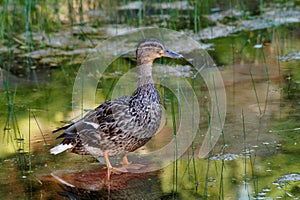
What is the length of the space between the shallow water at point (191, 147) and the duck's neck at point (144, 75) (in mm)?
530

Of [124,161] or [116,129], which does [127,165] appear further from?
[116,129]

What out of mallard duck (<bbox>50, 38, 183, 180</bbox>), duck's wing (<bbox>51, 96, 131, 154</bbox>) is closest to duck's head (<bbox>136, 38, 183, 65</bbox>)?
mallard duck (<bbox>50, 38, 183, 180</bbox>)

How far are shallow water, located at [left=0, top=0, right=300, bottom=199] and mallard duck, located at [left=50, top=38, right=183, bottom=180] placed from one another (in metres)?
0.16

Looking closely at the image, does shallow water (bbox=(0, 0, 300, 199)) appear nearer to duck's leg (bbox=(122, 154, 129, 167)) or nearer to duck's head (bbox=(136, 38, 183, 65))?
duck's leg (bbox=(122, 154, 129, 167))

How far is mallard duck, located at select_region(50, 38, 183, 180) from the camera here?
479cm

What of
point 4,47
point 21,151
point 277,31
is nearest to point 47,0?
point 4,47

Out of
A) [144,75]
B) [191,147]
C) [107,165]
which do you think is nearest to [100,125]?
[107,165]

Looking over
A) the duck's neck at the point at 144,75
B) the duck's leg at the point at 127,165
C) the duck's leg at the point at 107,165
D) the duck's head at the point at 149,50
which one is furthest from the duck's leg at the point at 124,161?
the duck's head at the point at 149,50

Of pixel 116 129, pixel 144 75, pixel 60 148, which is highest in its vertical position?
pixel 144 75

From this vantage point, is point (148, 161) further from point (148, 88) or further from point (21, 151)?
point (21, 151)

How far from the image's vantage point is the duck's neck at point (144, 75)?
5.13 metres

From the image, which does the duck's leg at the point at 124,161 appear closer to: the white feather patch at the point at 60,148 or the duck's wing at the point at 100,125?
the duck's wing at the point at 100,125

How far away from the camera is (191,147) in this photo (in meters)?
5.11

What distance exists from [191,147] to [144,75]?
686mm
